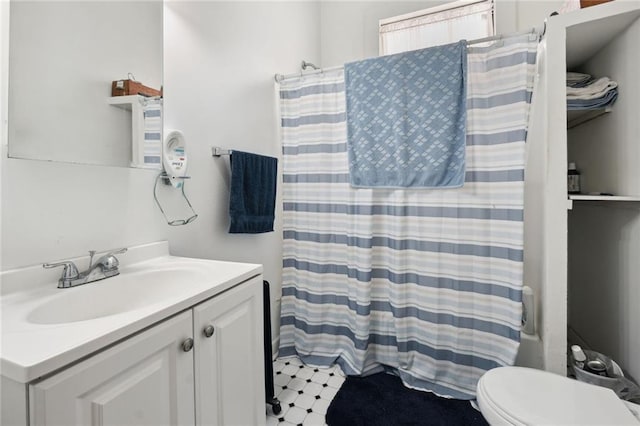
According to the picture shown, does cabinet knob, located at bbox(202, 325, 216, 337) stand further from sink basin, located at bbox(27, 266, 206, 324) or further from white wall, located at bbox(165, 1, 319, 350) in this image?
white wall, located at bbox(165, 1, 319, 350)

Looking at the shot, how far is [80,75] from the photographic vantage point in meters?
0.96

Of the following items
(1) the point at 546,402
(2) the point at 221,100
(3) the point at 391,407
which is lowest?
(3) the point at 391,407

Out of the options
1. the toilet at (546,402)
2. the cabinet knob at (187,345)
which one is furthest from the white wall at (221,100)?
the toilet at (546,402)

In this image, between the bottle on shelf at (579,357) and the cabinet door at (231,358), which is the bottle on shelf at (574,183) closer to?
the bottle on shelf at (579,357)

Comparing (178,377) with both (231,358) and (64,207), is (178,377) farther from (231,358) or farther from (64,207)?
(64,207)

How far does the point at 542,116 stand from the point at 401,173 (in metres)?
0.68

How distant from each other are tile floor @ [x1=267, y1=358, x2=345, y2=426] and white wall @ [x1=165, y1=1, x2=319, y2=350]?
300 millimetres

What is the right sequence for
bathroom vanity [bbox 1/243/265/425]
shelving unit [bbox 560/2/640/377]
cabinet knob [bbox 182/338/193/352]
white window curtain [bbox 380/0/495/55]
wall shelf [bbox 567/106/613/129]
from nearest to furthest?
bathroom vanity [bbox 1/243/265/425], cabinet knob [bbox 182/338/193/352], shelving unit [bbox 560/2/640/377], wall shelf [bbox 567/106/613/129], white window curtain [bbox 380/0/495/55]

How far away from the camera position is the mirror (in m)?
0.83

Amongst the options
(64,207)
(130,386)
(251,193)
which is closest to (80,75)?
(64,207)

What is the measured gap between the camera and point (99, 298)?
2.98ft

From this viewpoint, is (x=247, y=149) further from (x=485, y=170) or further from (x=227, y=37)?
(x=485, y=170)

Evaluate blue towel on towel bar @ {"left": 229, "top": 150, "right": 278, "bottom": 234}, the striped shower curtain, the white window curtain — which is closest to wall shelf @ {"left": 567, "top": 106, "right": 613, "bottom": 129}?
the striped shower curtain

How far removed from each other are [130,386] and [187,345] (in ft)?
0.50
